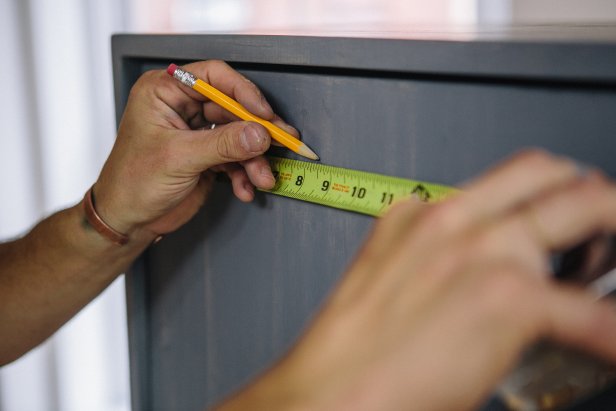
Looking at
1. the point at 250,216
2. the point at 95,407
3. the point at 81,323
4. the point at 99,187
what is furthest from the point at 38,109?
the point at 250,216

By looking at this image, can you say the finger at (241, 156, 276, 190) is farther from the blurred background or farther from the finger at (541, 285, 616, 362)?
the blurred background

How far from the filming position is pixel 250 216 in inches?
27.1

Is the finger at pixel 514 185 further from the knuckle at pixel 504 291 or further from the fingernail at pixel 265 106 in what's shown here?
the fingernail at pixel 265 106

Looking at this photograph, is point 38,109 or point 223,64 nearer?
point 223,64

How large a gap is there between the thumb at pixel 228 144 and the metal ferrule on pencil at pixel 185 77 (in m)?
0.05

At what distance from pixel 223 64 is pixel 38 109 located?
3.42ft

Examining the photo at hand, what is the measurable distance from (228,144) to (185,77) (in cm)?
8

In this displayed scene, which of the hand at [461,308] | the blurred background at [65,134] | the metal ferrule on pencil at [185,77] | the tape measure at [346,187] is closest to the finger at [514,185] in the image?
the hand at [461,308]

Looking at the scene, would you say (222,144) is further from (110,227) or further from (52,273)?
(52,273)

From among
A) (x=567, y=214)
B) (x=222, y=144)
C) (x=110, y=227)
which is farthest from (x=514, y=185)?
(x=110, y=227)

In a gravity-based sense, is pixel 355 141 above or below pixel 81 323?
above

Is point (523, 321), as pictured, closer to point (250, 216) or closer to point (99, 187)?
point (250, 216)

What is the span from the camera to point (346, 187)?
57 centimetres

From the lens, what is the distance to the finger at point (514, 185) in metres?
0.32
